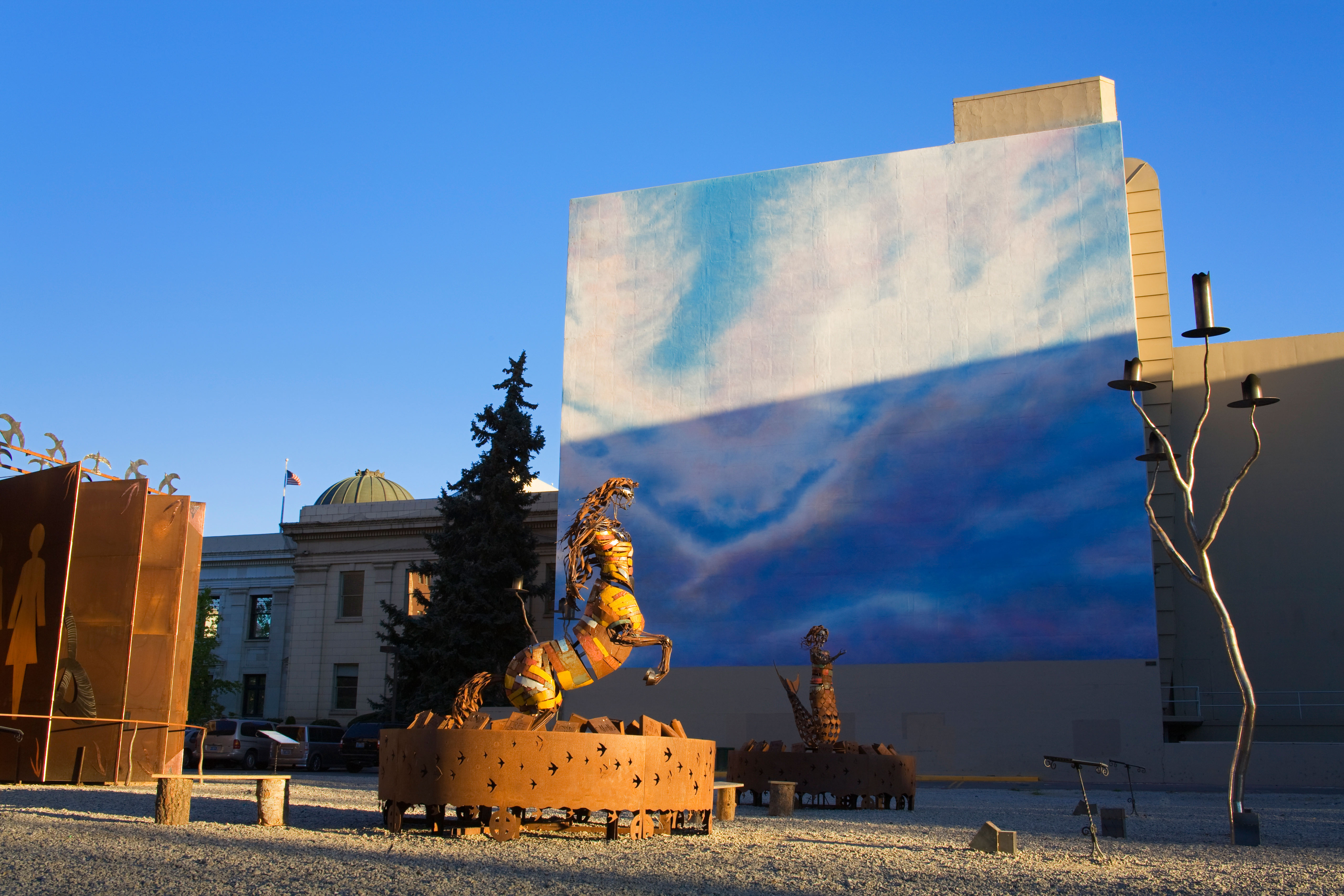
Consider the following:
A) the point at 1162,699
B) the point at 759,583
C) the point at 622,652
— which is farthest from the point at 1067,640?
the point at 622,652

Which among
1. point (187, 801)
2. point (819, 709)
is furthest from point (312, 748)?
point (187, 801)

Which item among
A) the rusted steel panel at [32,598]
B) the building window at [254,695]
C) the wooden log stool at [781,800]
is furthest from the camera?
the building window at [254,695]

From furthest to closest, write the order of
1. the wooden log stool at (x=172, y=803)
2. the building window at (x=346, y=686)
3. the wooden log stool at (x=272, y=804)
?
the building window at (x=346, y=686) → the wooden log stool at (x=272, y=804) → the wooden log stool at (x=172, y=803)

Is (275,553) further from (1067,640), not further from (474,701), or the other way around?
(474,701)

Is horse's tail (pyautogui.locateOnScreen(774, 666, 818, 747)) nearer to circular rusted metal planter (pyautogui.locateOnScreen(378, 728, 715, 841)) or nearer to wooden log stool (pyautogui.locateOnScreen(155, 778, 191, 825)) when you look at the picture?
circular rusted metal planter (pyautogui.locateOnScreen(378, 728, 715, 841))

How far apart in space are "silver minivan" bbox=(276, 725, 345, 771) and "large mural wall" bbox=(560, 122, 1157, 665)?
9.35 m

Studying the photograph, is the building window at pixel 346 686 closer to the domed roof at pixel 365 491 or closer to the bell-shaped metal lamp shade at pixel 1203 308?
the domed roof at pixel 365 491

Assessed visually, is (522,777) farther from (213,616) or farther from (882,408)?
(213,616)

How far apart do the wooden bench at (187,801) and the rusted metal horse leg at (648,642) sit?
3783 mm

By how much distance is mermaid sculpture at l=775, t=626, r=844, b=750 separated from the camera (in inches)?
680

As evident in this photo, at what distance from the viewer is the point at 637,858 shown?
974 cm

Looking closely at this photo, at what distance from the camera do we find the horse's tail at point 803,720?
1731 cm

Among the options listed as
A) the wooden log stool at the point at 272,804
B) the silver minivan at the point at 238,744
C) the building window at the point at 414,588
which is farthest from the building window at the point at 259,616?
the wooden log stool at the point at 272,804

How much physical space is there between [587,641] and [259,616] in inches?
1490
